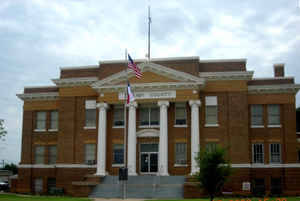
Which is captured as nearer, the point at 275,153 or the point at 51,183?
the point at 275,153

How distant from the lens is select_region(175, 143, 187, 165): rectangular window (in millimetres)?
44188

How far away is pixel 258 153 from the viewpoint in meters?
45.1

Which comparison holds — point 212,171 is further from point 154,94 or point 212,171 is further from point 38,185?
point 38,185

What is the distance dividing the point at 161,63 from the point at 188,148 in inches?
358

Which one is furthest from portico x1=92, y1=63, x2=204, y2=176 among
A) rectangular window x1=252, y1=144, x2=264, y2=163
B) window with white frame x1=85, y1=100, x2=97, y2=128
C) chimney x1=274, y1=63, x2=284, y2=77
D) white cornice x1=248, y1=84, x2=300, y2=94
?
chimney x1=274, y1=63, x2=284, y2=77

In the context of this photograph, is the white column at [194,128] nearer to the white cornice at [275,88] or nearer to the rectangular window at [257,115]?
the rectangular window at [257,115]

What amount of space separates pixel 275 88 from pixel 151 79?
41.3ft

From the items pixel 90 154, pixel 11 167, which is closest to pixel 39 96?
pixel 90 154

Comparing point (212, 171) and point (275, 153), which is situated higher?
point (275, 153)

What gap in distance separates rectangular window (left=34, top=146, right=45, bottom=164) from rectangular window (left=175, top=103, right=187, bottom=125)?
15.7 meters

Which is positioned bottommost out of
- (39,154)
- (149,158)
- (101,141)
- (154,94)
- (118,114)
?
(149,158)

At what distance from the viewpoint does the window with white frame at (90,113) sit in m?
47.2

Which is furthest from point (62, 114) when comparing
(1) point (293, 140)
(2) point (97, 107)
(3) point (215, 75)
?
(1) point (293, 140)

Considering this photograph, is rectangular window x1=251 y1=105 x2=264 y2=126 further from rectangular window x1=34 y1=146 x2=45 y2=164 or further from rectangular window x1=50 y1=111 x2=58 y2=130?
rectangular window x1=34 y1=146 x2=45 y2=164
